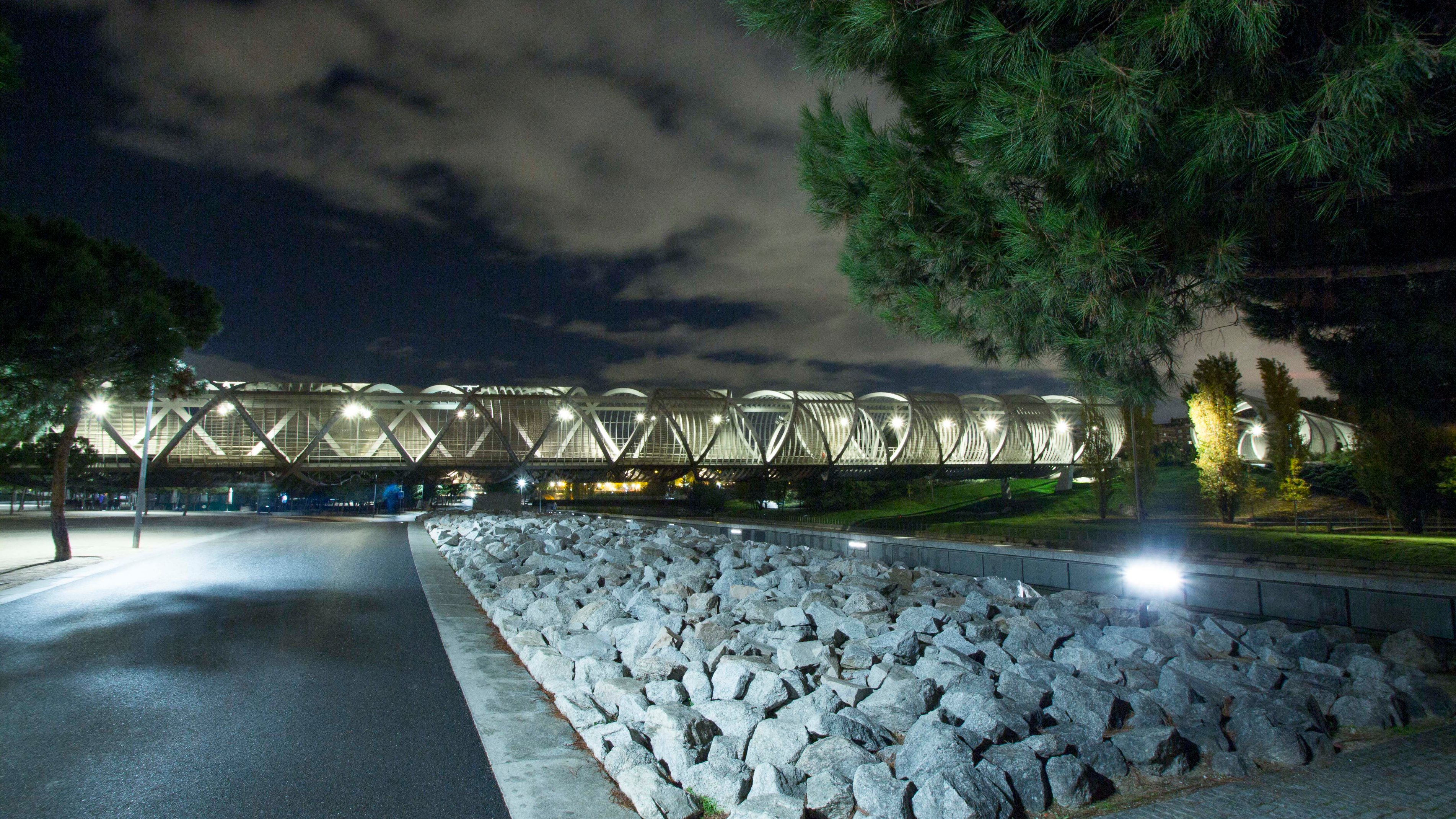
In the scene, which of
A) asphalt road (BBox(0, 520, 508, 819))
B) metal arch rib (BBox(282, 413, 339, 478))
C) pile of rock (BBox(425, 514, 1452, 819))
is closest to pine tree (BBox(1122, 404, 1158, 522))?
pile of rock (BBox(425, 514, 1452, 819))

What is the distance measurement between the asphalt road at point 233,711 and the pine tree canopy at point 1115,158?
5110mm

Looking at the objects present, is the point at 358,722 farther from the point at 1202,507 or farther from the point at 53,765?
the point at 1202,507

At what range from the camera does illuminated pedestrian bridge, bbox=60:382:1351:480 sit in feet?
176

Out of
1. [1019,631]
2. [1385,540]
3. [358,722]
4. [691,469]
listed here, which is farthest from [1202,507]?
[358,722]

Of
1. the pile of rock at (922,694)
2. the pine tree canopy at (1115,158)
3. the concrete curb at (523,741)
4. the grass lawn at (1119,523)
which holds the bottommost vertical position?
the grass lawn at (1119,523)

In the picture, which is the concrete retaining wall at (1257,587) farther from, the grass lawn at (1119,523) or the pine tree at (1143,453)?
the pine tree at (1143,453)

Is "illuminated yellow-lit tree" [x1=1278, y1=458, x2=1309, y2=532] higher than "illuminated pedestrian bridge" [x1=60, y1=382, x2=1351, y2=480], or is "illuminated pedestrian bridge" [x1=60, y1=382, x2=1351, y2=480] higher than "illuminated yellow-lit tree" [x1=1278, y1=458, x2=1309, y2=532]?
"illuminated pedestrian bridge" [x1=60, y1=382, x2=1351, y2=480]

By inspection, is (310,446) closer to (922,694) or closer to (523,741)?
(523,741)

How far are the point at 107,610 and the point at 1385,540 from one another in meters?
32.5

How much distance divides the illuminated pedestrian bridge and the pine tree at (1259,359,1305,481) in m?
14.2

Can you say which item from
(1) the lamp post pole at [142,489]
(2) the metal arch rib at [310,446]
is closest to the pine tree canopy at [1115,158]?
(1) the lamp post pole at [142,489]

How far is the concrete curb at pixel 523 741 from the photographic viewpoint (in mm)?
3754

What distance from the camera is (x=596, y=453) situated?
221 ft

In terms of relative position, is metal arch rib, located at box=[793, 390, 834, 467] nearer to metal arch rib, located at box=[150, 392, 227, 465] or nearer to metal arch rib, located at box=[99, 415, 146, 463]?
metal arch rib, located at box=[150, 392, 227, 465]
